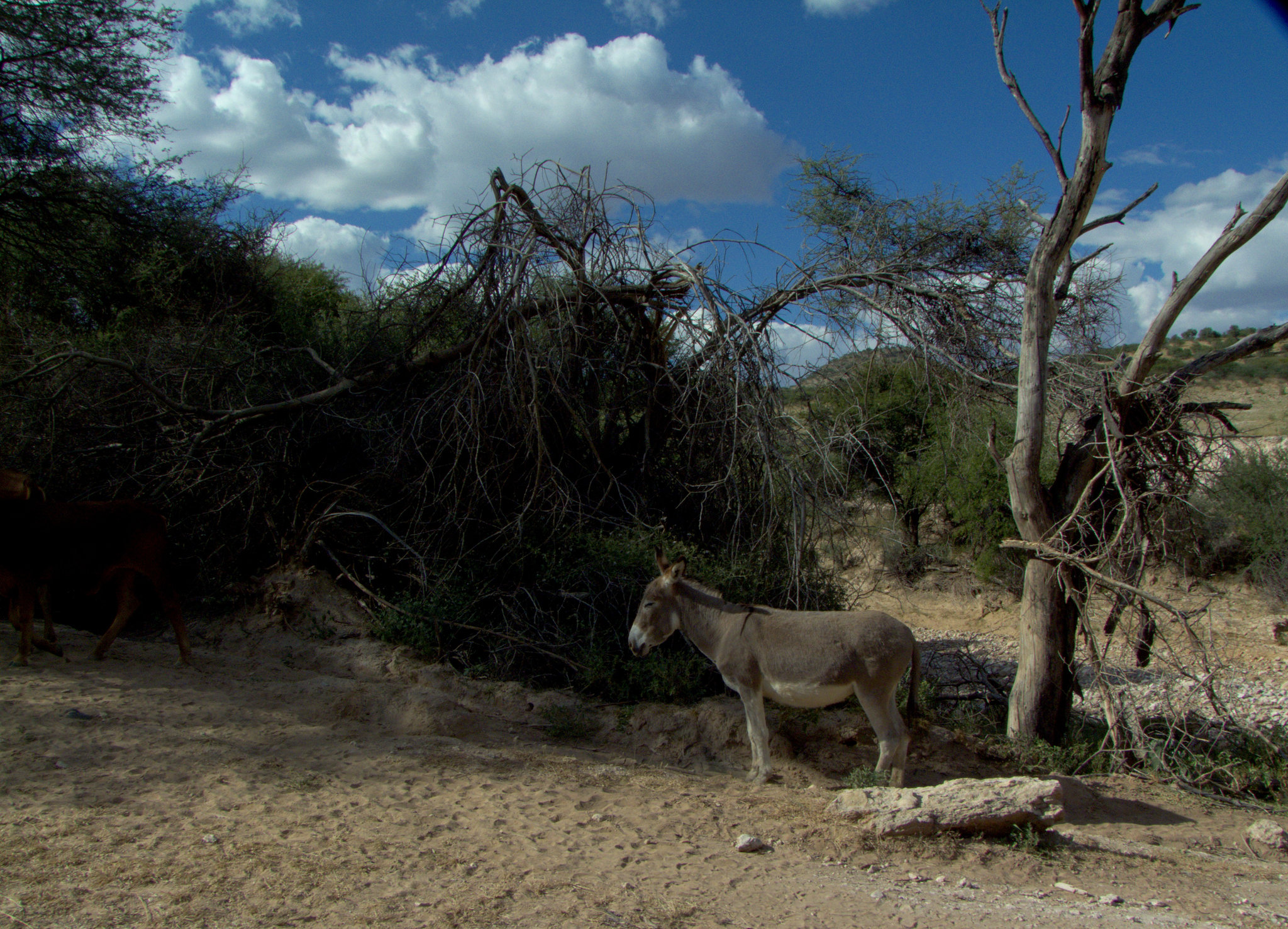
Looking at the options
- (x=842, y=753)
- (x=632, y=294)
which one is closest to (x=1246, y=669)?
(x=842, y=753)

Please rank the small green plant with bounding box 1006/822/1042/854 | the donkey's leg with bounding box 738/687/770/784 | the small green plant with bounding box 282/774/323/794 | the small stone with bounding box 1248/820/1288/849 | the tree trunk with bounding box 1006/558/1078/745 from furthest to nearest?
the tree trunk with bounding box 1006/558/1078/745, the donkey's leg with bounding box 738/687/770/784, the small stone with bounding box 1248/820/1288/849, the small green plant with bounding box 1006/822/1042/854, the small green plant with bounding box 282/774/323/794

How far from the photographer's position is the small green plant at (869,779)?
644 cm

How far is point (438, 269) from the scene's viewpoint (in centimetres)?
1003

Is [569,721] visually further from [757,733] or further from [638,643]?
[757,733]

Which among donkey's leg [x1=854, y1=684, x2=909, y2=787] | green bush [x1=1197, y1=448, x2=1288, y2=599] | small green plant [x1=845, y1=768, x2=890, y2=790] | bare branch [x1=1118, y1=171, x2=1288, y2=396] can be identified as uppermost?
bare branch [x1=1118, y1=171, x2=1288, y2=396]

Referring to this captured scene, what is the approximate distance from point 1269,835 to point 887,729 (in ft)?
9.53

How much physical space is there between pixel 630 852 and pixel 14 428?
8.92 m

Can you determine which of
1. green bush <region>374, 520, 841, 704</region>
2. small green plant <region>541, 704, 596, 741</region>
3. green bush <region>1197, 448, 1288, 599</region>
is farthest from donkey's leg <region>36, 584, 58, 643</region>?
green bush <region>1197, 448, 1288, 599</region>

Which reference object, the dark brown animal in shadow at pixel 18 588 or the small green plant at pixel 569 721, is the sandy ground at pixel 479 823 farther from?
the dark brown animal in shadow at pixel 18 588

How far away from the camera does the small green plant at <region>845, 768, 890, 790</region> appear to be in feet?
21.1

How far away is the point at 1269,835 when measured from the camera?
611cm

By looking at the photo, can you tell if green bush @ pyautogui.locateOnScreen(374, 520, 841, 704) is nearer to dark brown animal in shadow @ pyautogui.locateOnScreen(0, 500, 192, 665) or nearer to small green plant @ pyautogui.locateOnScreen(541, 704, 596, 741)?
small green plant @ pyautogui.locateOnScreen(541, 704, 596, 741)

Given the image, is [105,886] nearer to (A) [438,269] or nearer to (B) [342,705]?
(B) [342,705]

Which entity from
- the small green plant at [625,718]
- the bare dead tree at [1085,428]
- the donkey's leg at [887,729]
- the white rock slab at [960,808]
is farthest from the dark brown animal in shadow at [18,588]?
the bare dead tree at [1085,428]
